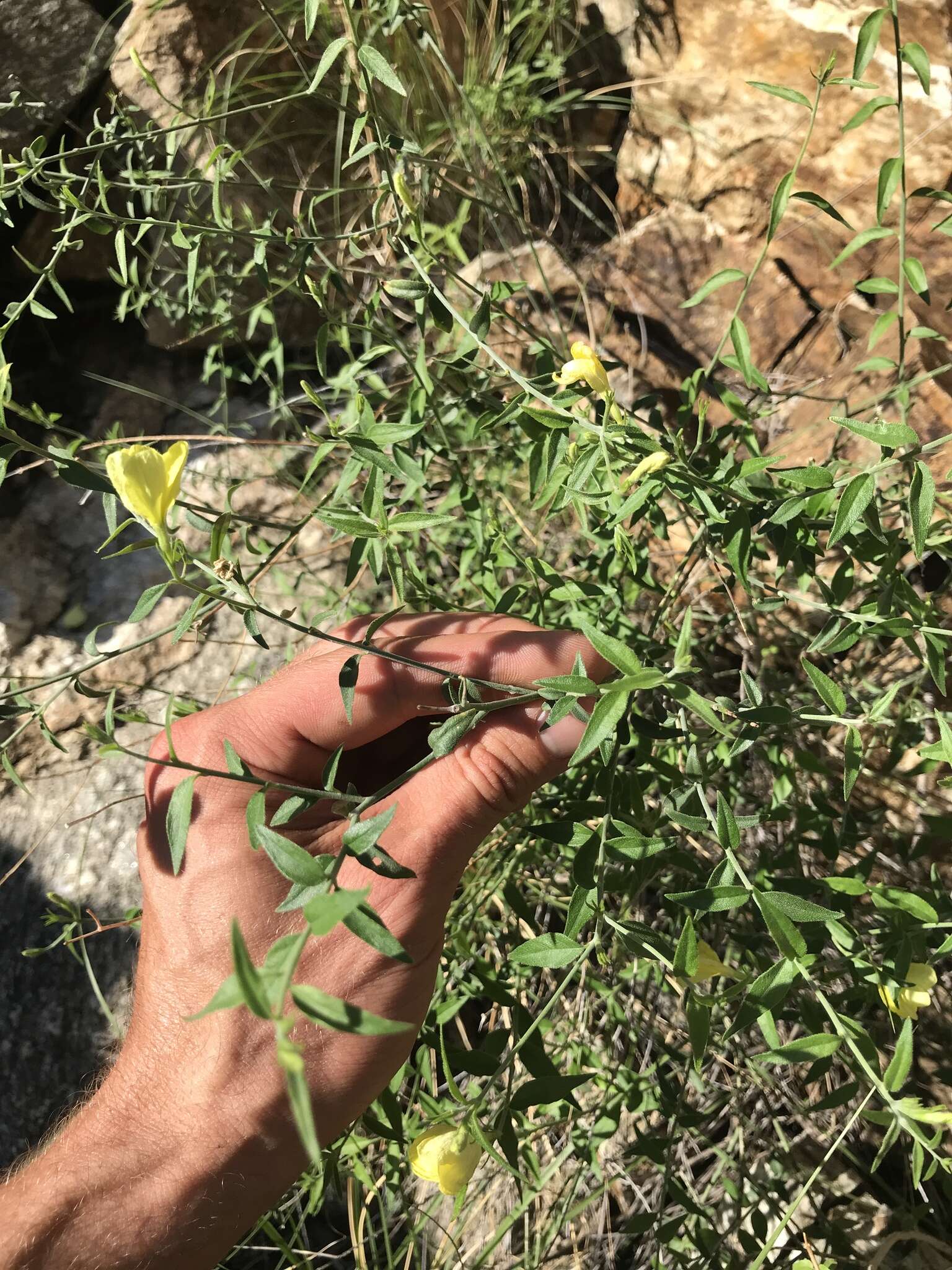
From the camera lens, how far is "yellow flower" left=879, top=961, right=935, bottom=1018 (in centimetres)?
121

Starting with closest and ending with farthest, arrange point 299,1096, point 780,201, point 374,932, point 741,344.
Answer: point 299,1096, point 374,932, point 780,201, point 741,344

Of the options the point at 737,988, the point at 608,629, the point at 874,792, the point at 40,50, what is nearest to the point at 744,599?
the point at 874,792

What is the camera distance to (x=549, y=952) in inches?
41.6

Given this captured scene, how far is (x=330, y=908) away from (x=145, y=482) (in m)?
0.49

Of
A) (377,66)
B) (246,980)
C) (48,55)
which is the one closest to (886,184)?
(377,66)

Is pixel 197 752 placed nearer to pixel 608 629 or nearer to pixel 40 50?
pixel 608 629

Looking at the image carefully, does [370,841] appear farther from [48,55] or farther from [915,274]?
[48,55]

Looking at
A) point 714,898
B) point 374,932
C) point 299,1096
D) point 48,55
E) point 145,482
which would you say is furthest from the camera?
point 48,55

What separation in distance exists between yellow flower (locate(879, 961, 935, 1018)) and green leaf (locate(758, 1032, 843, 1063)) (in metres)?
0.21

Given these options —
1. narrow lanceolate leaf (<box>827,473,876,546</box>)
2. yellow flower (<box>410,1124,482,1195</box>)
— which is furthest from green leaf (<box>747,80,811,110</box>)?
yellow flower (<box>410,1124,482,1195</box>)

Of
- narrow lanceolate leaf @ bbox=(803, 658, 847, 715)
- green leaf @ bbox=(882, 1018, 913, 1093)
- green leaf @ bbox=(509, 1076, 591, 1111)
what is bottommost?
green leaf @ bbox=(882, 1018, 913, 1093)

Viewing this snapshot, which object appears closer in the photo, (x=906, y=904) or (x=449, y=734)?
(x=449, y=734)

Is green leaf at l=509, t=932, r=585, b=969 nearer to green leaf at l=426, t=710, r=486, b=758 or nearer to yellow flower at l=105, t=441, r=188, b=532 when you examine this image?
green leaf at l=426, t=710, r=486, b=758

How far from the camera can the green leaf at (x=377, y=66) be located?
1111 millimetres
